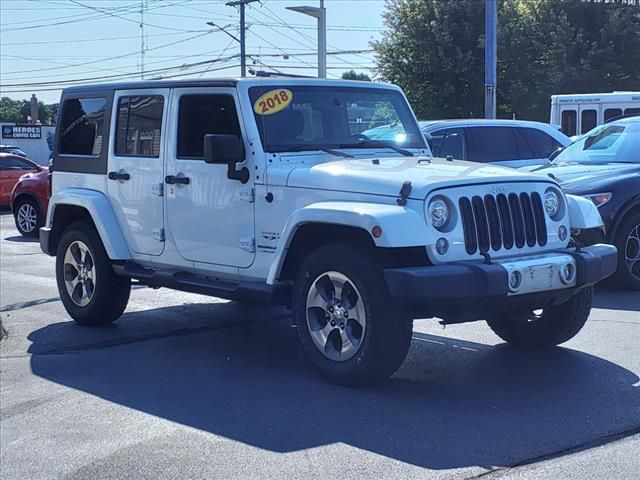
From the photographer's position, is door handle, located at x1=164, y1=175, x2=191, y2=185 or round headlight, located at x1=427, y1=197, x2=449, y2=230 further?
door handle, located at x1=164, y1=175, x2=191, y2=185

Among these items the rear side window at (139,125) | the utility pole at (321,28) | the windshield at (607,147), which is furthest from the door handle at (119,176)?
the utility pole at (321,28)

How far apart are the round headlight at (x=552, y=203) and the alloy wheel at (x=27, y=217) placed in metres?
12.6

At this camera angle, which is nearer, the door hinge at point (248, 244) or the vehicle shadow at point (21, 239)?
the door hinge at point (248, 244)

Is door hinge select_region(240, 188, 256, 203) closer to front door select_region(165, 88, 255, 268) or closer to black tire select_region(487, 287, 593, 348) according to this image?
front door select_region(165, 88, 255, 268)

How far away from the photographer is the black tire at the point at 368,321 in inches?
226

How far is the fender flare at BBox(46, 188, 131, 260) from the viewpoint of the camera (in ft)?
26.0

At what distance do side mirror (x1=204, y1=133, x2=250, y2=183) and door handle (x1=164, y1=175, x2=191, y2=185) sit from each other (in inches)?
19.6

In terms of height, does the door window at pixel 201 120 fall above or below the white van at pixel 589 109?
below

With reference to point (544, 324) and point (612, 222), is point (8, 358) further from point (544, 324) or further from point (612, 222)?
point (612, 222)

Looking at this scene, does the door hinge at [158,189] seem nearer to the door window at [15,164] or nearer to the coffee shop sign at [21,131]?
the door window at [15,164]

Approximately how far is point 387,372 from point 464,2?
1109 inches

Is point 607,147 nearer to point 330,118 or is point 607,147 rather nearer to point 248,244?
point 330,118

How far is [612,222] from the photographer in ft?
29.7

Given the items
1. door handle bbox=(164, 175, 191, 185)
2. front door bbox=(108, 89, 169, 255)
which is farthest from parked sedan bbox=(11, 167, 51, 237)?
door handle bbox=(164, 175, 191, 185)
